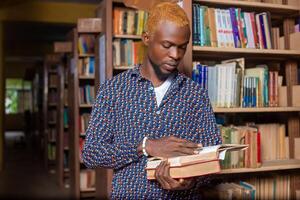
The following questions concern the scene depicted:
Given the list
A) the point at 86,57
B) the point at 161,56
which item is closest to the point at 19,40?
the point at 86,57

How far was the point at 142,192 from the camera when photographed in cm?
128

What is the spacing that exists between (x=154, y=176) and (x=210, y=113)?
0.35 meters

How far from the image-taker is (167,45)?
1250 mm

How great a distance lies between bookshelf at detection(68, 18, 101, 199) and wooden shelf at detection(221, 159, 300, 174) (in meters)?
2.10

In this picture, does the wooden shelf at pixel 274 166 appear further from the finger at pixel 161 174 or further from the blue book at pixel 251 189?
the finger at pixel 161 174

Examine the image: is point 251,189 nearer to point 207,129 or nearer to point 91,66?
point 207,129

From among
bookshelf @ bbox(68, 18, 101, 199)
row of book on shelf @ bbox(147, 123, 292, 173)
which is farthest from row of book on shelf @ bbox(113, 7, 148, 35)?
row of book on shelf @ bbox(147, 123, 292, 173)

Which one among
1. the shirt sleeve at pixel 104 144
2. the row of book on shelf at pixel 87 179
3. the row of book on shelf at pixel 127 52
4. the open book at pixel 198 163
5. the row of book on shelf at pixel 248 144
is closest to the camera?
the open book at pixel 198 163

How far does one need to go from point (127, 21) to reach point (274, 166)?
1.95 meters

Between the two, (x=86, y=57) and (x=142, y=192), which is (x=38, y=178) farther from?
(x=142, y=192)

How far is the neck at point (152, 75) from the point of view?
1344mm

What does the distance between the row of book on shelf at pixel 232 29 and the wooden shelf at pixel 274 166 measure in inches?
28.9


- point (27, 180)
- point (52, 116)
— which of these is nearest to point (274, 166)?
point (27, 180)

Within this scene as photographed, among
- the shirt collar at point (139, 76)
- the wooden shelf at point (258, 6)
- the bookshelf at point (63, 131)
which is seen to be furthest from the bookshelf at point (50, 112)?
the shirt collar at point (139, 76)
